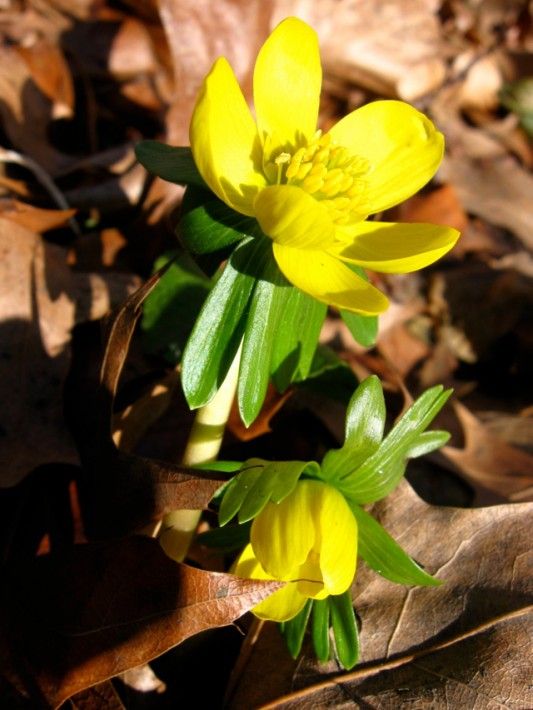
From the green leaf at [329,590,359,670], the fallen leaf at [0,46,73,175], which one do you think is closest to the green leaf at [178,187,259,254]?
the green leaf at [329,590,359,670]

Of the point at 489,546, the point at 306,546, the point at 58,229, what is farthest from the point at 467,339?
the point at 306,546

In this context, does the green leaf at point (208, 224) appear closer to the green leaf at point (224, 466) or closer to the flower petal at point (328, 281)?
the flower petal at point (328, 281)

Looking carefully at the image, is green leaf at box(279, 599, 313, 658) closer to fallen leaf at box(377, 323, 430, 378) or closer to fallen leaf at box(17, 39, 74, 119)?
fallen leaf at box(377, 323, 430, 378)

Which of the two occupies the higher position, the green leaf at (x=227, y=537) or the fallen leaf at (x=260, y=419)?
the green leaf at (x=227, y=537)

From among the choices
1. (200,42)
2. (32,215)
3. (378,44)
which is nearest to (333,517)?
(32,215)

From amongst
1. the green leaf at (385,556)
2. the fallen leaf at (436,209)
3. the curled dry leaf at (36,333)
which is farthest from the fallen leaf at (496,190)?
the green leaf at (385,556)
